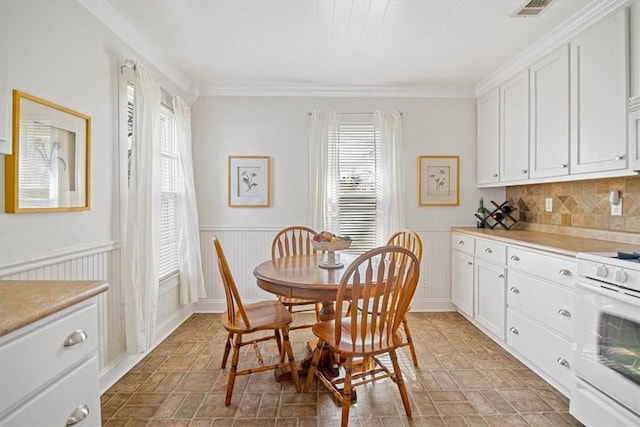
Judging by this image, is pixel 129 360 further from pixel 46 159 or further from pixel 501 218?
pixel 501 218

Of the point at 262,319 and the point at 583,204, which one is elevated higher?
the point at 583,204

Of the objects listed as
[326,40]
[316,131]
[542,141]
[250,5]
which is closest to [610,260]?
[542,141]

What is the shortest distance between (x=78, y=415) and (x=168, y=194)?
2376 millimetres

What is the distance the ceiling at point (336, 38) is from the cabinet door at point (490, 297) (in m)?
1.88

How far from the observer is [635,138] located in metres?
1.85

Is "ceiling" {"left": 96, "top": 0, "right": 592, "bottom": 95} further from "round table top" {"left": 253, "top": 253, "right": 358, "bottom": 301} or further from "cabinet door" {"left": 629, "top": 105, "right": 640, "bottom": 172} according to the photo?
"round table top" {"left": 253, "top": 253, "right": 358, "bottom": 301}

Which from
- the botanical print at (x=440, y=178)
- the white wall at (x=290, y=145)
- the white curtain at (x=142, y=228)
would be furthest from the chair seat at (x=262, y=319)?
the botanical print at (x=440, y=178)

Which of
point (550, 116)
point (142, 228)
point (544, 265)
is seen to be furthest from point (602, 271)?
point (142, 228)

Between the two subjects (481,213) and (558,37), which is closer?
(558,37)

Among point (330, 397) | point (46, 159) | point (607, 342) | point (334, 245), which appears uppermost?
point (46, 159)

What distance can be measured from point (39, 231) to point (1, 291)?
0.66 metres

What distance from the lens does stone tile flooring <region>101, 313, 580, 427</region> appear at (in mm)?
1942

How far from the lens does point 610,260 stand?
5.37 feet

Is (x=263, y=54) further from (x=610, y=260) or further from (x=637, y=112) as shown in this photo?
(x=610, y=260)
